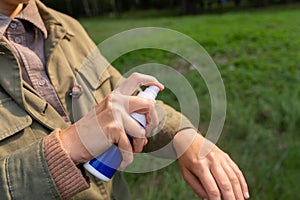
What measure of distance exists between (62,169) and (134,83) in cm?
22

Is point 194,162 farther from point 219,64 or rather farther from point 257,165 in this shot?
point 219,64

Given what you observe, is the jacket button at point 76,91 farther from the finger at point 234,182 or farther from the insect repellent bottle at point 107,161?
the finger at point 234,182

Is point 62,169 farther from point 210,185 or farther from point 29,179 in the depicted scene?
point 210,185

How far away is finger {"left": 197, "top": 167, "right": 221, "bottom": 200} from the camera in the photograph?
1073 mm

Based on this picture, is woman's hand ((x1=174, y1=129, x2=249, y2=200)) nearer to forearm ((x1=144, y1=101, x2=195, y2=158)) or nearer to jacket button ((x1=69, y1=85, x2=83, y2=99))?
forearm ((x1=144, y1=101, x2=195, y2=158))

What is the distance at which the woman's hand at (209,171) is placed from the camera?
1080mm

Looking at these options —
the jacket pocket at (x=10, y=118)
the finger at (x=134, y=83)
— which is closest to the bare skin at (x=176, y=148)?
the finger at (x=134, y=83)

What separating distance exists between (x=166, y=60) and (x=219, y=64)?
52 centimetres

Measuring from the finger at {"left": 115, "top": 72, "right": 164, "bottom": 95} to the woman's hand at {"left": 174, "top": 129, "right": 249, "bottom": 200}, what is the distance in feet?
0.77

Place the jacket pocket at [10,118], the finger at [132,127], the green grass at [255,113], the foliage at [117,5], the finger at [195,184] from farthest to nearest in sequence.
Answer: the foliage at [117,5]
the green grass at [255,113]
the finger at [195,184]
the jacket pocket at [10,118]
the finger at [132,127]

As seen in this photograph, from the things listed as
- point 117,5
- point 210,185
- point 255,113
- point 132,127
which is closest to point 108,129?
point 132,127

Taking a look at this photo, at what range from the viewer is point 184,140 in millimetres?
1193

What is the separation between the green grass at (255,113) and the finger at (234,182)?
3.25 feet

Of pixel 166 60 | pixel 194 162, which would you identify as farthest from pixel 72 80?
pixel 166 60
